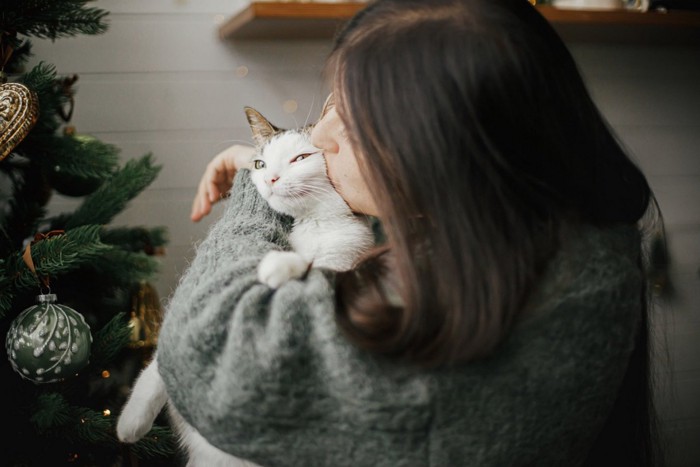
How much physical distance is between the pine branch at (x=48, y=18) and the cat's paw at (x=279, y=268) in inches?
21.2

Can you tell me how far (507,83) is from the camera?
0.61 meters

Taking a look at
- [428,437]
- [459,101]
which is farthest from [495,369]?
[459,101]

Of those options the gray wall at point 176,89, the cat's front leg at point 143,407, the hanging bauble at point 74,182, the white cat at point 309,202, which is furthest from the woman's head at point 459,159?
the gray wall at point 176,89

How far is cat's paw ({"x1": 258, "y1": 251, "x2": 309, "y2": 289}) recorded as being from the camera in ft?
2.11

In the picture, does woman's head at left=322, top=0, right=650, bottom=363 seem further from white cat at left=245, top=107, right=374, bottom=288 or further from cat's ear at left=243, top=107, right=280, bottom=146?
cat's ear at left=243, top=107, right=280, bottom=146

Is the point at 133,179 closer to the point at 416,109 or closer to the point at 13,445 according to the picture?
the point at 13,445

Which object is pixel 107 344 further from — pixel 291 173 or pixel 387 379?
pixel 387 379

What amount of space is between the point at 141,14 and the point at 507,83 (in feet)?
3.46

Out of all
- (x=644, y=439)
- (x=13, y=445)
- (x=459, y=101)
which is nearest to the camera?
(x=459, y=101)

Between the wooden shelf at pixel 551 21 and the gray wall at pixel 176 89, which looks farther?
the gray wall at pixel 176 89

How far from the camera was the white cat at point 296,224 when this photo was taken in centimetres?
83

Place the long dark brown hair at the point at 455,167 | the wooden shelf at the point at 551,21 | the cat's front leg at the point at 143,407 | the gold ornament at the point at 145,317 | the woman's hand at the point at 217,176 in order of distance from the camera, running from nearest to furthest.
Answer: the long dark brown hair at the point at 455,167 → the cat's front leg at the point at 143,407 → the woman's hand at the point at 217,176 → the gold ornament at the point at 145,317 → the wooden shelf at the point at 551,21

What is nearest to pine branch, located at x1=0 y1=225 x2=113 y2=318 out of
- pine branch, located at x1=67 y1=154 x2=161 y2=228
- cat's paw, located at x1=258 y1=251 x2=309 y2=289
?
pine branch, located at x1=67 y1=154 x2=161 y2=228

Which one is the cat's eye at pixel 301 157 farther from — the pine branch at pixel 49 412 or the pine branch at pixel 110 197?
the pine branch at pixel 49 412
